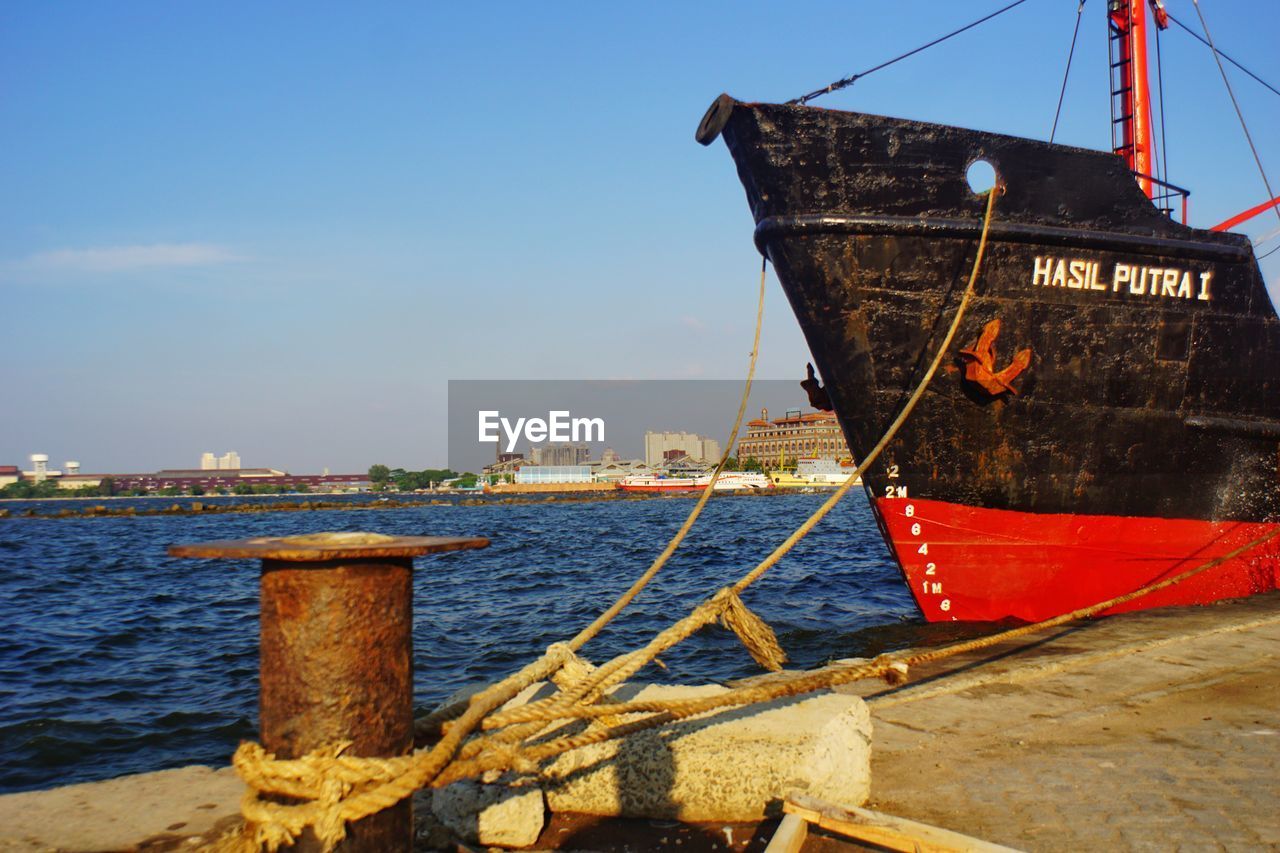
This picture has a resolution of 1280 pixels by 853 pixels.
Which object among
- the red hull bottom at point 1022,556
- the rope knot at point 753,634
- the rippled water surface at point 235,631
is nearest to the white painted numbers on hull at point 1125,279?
the red hull bottom at point 1022,556

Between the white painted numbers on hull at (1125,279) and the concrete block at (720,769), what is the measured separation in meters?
5.05

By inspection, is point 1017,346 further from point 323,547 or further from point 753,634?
point 323,547

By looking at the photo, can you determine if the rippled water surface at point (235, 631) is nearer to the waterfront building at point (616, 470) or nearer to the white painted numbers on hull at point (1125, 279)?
the white painted numbers on hull at point (1125, 279)

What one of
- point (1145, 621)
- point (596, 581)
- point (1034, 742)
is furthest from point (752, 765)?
point (596, 581)

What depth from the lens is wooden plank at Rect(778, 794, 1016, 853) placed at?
260cm

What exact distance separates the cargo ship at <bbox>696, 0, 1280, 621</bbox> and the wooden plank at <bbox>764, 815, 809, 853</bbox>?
4.73 metres

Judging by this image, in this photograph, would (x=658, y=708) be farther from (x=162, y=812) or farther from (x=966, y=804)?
(x=162, y=812)

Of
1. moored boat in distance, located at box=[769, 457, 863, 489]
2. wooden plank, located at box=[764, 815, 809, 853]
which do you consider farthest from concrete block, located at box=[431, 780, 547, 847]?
moored boat in distance, located at box=[769, 457, 863, 489]

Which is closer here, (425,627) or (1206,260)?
(1206,260)

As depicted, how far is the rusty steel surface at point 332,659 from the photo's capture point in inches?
74.9

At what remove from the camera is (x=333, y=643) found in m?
1.91

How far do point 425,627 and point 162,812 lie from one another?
7.17 metres

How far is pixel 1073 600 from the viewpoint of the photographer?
756 cm

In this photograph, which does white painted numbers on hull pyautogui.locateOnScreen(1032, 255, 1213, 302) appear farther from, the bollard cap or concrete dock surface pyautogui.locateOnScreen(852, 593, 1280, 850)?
the bollard cap
